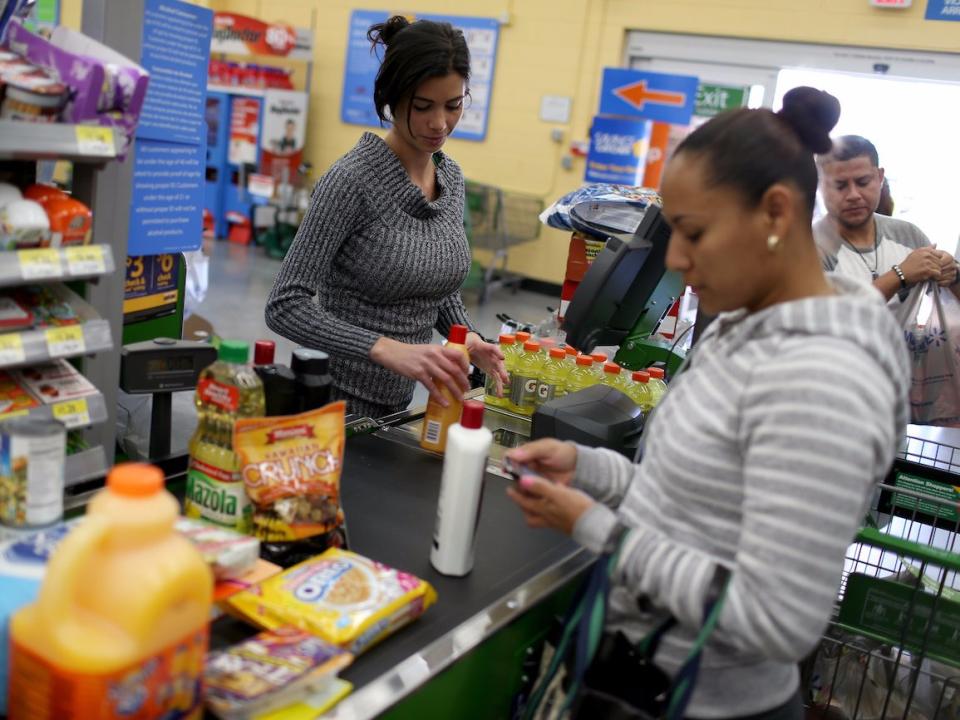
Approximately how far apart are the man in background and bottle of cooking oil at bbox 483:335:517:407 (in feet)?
4.25

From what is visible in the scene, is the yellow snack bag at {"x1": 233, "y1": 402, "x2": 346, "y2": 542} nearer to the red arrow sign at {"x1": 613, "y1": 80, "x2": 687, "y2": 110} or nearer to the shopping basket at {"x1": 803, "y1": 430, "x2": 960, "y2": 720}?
the shopping basket at {"x1": 803, "y1": 430, "x2": 960, "y2": 720}

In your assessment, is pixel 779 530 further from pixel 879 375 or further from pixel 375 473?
pixel 375 473

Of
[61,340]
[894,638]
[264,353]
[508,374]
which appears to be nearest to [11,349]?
[61,340]

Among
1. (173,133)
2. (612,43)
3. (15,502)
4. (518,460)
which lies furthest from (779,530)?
(612,43)

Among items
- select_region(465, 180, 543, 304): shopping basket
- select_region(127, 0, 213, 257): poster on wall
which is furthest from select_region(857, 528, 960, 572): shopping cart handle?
select_region(465, 180, 543, 304): shopping basket

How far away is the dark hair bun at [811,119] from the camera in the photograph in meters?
1.15

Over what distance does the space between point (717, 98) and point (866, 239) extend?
5.67 meters

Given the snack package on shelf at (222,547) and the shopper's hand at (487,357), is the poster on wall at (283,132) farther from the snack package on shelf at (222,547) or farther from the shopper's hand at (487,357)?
the snack package on shelf at (222,547)

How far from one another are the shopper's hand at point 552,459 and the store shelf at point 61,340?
2.22ft

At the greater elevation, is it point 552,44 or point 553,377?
point 552,44

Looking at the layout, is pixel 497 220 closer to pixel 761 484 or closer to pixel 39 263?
pixel 39 263

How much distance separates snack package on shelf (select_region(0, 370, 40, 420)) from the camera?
1266mm

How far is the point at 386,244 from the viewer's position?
2086 millimetres

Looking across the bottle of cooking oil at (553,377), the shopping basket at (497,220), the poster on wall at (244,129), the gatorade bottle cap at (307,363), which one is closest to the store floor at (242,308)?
the shopping basket at (497,220)
